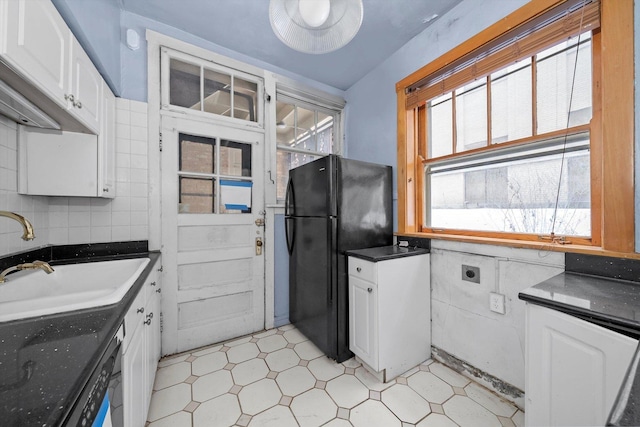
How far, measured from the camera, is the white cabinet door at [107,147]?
1.53 meters

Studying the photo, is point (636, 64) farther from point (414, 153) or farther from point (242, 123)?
point (242, 123)

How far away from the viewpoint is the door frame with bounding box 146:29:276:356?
1.91 m

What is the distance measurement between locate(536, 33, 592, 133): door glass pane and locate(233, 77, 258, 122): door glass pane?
2.21m

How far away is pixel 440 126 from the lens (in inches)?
80.4

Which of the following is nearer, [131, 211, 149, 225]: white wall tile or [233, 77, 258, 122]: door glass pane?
[131, 211, 149, 225]: white wall tile

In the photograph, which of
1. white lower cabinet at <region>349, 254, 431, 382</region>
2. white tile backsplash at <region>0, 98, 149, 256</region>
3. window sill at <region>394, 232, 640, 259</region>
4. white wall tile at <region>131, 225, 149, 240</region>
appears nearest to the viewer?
window sill at <region>394, 232, 640, 259</region>

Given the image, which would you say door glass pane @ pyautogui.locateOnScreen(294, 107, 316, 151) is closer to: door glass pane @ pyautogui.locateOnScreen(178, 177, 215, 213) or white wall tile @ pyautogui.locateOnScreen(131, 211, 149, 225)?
door glass pane @ pyautogui.locateOnScreen(178, 177, 215, 213)

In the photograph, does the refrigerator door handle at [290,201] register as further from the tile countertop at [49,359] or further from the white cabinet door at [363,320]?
the tile countertop at [49,359]

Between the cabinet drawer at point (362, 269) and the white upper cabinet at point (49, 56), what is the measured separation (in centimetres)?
180

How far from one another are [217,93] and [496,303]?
2752mm

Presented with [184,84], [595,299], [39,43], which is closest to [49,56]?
[39,43]

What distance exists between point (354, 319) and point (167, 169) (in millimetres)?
1902

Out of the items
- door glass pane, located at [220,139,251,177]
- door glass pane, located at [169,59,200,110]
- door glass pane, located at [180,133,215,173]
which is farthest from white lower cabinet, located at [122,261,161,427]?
door glass pane, located at [169,59,200,110]

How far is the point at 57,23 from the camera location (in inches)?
42.1
